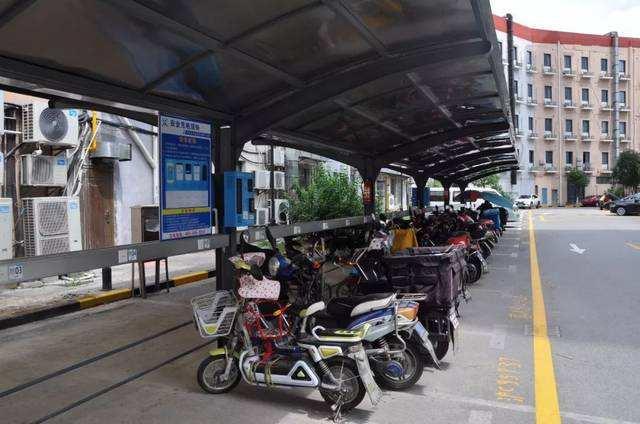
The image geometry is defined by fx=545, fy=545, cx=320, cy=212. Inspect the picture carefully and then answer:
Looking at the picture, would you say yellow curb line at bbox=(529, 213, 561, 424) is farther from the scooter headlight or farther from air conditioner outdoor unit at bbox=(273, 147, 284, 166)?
air conditioner outdoor unit at bbox=(273, 147, 284, 166)

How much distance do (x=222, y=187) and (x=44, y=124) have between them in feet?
16.2

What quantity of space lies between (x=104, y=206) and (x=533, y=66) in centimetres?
5277

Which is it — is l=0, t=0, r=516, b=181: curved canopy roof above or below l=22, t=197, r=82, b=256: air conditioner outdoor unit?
above

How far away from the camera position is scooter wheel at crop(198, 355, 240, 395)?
445 cm

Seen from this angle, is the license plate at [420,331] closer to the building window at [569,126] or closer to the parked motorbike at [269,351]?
the parked motorbike at [269,351]

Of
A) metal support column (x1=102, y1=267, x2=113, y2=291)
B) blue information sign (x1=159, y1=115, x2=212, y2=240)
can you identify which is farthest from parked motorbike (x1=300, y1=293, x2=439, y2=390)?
metal support column (x1=102, y1=267, x2=113, y2=291)

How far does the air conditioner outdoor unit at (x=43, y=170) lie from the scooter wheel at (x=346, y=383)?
23.4 feet

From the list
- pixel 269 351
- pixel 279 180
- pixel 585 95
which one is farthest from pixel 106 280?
pixel 585 95

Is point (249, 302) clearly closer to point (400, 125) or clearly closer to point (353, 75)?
point (353, 75)

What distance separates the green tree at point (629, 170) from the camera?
158 ft

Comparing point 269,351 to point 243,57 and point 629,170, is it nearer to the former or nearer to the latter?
point 243,57

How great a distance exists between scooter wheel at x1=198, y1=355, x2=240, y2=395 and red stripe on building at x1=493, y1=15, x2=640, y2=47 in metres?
56.6

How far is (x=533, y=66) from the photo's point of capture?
181 ft

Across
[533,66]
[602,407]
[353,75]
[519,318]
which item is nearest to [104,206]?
[353,75]
